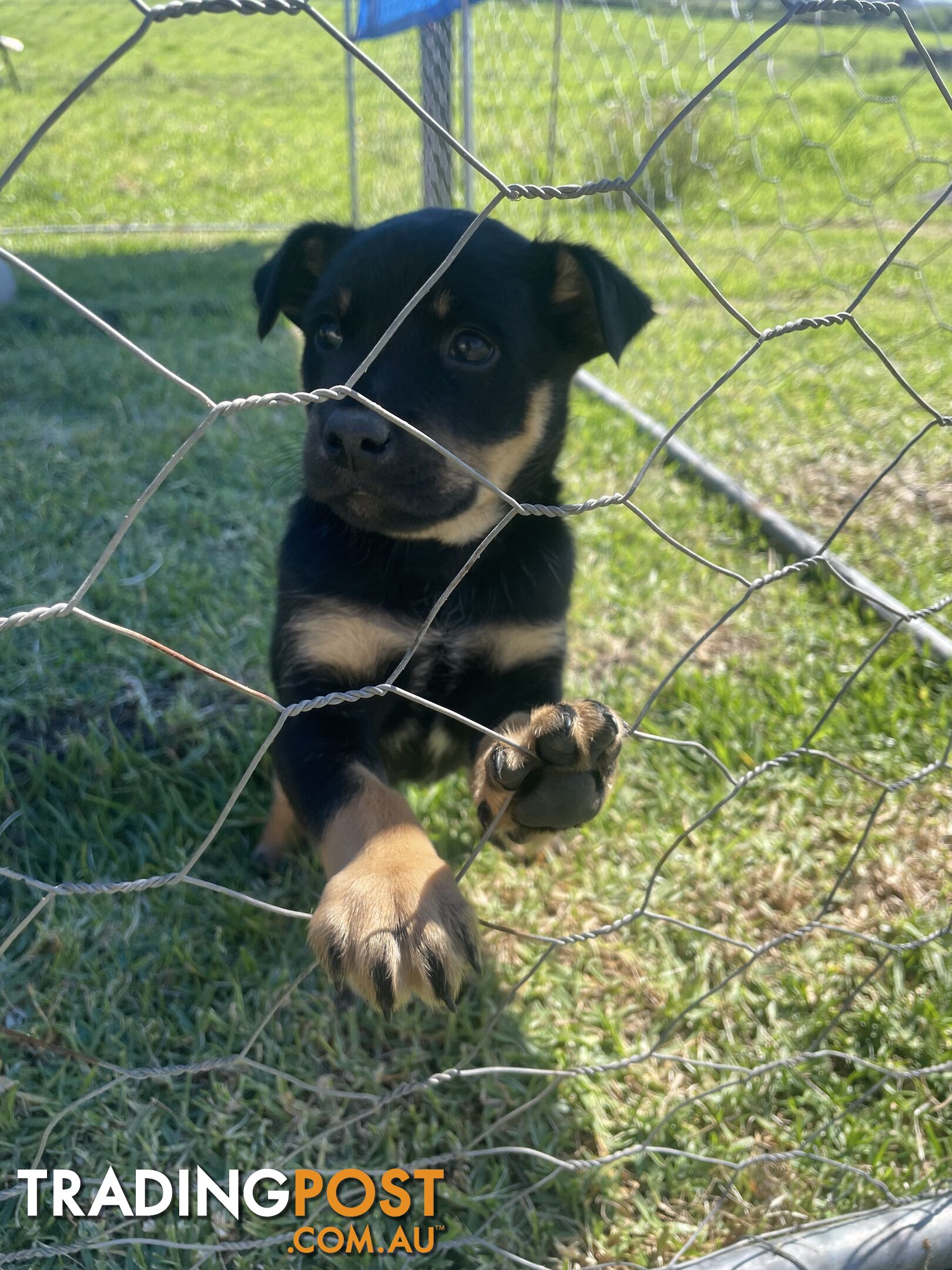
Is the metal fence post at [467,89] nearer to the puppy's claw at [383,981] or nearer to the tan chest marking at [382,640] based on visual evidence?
the tan chest marking at [382,640]

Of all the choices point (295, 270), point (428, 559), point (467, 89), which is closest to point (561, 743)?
point (428, 559)

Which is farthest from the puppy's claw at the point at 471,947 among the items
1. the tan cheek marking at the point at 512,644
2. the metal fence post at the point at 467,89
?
the metal fence post at the point at 467,89

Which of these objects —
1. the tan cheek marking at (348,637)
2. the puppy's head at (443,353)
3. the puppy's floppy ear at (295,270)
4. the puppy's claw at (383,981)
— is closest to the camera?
the puppy's claw at (383,981)

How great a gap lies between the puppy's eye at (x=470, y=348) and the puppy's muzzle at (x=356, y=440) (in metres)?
0.37

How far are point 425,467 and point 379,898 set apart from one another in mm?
858

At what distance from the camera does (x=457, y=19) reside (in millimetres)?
5984

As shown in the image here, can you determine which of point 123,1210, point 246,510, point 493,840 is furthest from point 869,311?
point 123,1210

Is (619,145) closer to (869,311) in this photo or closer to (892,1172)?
(869,311)

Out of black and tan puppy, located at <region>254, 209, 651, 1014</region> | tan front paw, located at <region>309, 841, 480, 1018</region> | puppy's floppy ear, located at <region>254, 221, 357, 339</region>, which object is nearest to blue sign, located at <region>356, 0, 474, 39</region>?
puppy's floppy ear, located at <region>254, 221, 357, 339</region>

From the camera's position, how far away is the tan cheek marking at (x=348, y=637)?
1.98m

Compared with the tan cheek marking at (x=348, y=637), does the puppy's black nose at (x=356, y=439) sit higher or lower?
higher

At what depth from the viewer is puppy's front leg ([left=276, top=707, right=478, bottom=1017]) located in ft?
4.69

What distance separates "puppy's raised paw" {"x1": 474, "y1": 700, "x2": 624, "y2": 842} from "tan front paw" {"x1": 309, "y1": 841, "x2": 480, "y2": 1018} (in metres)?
0.22

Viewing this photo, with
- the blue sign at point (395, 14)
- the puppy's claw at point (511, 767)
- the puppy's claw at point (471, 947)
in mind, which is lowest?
the puppy's claw at point (471, 947)
